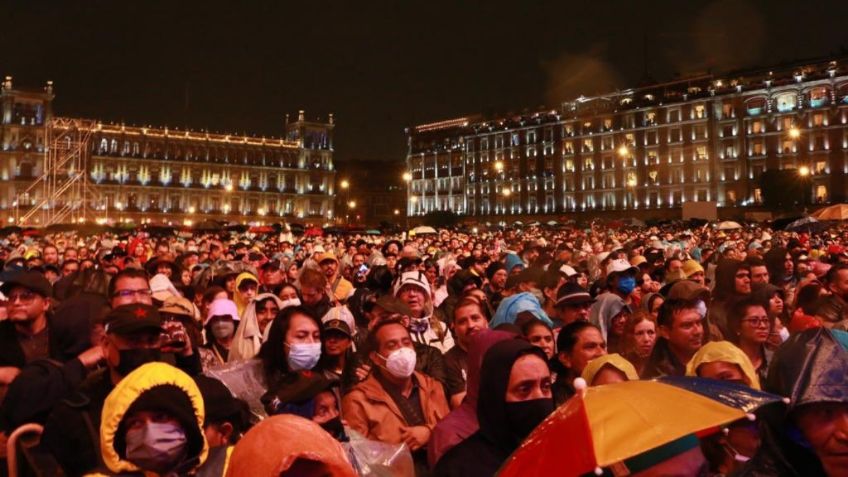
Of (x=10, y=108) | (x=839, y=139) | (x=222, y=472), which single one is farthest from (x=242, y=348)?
(x=10, y=108)

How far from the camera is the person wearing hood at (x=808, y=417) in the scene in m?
2.33

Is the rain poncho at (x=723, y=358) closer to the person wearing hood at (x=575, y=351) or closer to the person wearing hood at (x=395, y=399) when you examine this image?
the person wearing hood at (x=575, y=351)

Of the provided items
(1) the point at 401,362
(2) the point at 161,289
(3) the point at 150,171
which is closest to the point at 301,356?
(1) the point at 401,362

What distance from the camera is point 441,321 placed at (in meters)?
7.65

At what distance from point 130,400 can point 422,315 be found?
4182mm

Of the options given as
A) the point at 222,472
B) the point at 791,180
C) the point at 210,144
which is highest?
the point at 210,144

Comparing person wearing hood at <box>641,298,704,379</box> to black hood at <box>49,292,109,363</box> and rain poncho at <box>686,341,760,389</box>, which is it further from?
black hood at <box>49,292,109,363</box>

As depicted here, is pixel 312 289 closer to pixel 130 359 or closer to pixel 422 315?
pixel 422 315

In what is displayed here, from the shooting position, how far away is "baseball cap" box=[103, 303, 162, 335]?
148 inches

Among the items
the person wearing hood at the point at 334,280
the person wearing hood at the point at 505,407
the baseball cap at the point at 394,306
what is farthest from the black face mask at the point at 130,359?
the person wearing hood at the point at 334,280

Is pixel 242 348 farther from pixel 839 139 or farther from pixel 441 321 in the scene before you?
pixel 839 139

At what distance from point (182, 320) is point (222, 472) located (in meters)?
2.64

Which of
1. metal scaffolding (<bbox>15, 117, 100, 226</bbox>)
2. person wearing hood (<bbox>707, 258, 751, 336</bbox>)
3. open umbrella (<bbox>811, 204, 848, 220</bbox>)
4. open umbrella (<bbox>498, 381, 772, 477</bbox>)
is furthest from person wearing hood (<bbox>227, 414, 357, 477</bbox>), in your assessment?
metal scaffolding (<bbox>15, 117, 100, 226</bbox>)

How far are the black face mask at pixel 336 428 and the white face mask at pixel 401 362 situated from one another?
2.28ft
